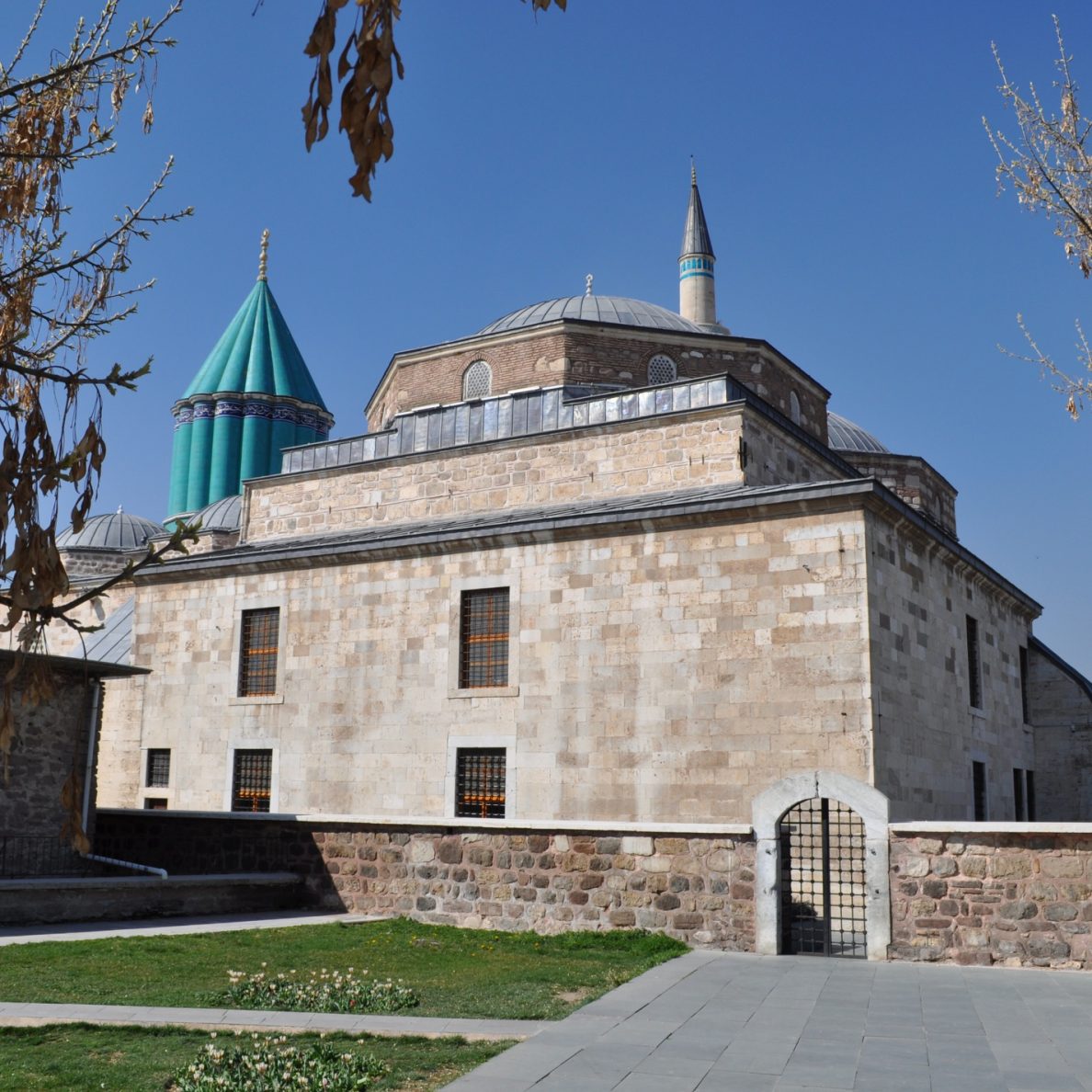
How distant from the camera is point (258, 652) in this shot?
19453 mm

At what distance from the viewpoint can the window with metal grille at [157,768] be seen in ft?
65.3

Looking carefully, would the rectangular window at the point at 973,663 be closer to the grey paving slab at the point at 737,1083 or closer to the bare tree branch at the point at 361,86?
the grey paving slab at the point at 737,1083

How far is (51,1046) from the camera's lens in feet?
22.8

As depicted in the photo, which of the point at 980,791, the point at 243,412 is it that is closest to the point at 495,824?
the point at 980,791

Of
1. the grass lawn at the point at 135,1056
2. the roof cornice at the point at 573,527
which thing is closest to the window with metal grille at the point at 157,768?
the roof cornice at the point at 573,527

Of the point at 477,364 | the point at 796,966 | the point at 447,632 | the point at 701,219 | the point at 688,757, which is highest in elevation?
the point at 701,219

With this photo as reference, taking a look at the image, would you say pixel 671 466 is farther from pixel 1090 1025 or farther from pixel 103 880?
pixel 1090 1025

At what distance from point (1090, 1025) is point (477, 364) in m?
18.0

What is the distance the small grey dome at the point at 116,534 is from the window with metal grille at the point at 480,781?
2333cm

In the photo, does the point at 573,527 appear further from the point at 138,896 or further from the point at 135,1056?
the point at 135,1056

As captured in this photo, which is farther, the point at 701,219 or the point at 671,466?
the point at 701,219

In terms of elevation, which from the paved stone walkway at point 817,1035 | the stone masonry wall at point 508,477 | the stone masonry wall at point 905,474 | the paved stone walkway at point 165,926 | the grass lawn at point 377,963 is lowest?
the paved stone walkway at point 165,926

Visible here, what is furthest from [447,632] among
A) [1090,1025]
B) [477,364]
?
[1090,1025]

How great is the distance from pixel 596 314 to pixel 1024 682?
37.6 feet
